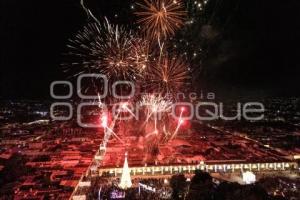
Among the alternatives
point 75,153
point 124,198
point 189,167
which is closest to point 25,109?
point 75,153

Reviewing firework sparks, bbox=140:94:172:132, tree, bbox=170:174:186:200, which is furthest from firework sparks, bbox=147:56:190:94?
tree, bbox=170:174:186:200

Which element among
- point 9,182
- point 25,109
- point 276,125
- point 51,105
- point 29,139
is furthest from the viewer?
point 51,105

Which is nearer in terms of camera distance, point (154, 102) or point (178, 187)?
point (178, 187)

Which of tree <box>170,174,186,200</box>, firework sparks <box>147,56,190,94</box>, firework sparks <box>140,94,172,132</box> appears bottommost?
tree <box>170,174,186,200</box>

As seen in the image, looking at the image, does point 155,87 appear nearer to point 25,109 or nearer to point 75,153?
point 75,153

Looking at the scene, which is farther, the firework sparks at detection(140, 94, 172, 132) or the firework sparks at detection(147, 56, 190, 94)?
the firework sparks at detection(140, 94, 172, 132)

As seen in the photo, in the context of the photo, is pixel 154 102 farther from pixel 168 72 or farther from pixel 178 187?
pixel 178 187

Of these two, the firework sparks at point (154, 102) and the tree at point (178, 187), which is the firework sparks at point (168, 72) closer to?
the firework sparks at point (154, 102)

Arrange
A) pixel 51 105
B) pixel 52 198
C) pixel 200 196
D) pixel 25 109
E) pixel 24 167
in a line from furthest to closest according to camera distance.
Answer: pixel 51 105 < pixel 25 109 < pixel 24 167 < pixel 52 198 < pixel 200 196

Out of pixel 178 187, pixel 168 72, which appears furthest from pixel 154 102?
pixel 178 187

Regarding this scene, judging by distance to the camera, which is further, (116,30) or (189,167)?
(189,167)

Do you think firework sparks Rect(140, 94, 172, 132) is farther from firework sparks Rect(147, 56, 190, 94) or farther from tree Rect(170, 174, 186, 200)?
tree Rect(170, 174, 186, 200)
